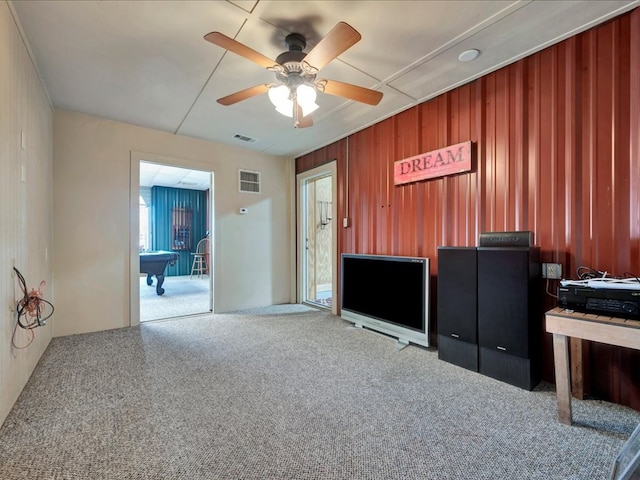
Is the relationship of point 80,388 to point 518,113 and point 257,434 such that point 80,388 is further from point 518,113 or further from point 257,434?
point 518,113

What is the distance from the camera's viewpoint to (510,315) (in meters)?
2.21

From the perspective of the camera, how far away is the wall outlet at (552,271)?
219 centimetres

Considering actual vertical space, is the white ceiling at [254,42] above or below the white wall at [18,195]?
above

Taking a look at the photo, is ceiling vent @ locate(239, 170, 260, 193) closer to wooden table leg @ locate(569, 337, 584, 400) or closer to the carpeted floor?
the carpeted floor

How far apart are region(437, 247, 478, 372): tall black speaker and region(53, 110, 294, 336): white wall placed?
3118 millimetres

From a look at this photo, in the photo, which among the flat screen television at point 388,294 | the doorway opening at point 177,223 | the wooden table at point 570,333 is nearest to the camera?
the wooden table at point 570,333

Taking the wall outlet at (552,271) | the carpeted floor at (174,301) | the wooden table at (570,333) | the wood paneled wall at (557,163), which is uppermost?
the wood paneled wall at (557,163)

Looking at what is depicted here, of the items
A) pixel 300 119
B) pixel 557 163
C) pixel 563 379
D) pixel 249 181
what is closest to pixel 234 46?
pixel 300 119

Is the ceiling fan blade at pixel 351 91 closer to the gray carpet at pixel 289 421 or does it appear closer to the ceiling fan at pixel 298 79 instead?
the ceiling fan at pixel 298 79

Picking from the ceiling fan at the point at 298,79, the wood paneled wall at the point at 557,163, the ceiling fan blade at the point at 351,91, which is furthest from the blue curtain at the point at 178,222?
the ceiling fan blade at the point at 351,91

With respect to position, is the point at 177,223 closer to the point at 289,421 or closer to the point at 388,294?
the point at 388,294

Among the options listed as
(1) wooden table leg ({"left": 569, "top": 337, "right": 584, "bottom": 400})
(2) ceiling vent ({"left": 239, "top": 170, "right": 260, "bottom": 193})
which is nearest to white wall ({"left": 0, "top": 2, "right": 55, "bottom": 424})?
(2) ceiling vent ({"left": 239, "top": 170, "right": 260, "bottom": 193})

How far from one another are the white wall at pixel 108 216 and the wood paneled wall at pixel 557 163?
110 inches

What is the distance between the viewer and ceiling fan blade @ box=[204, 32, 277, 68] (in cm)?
166
